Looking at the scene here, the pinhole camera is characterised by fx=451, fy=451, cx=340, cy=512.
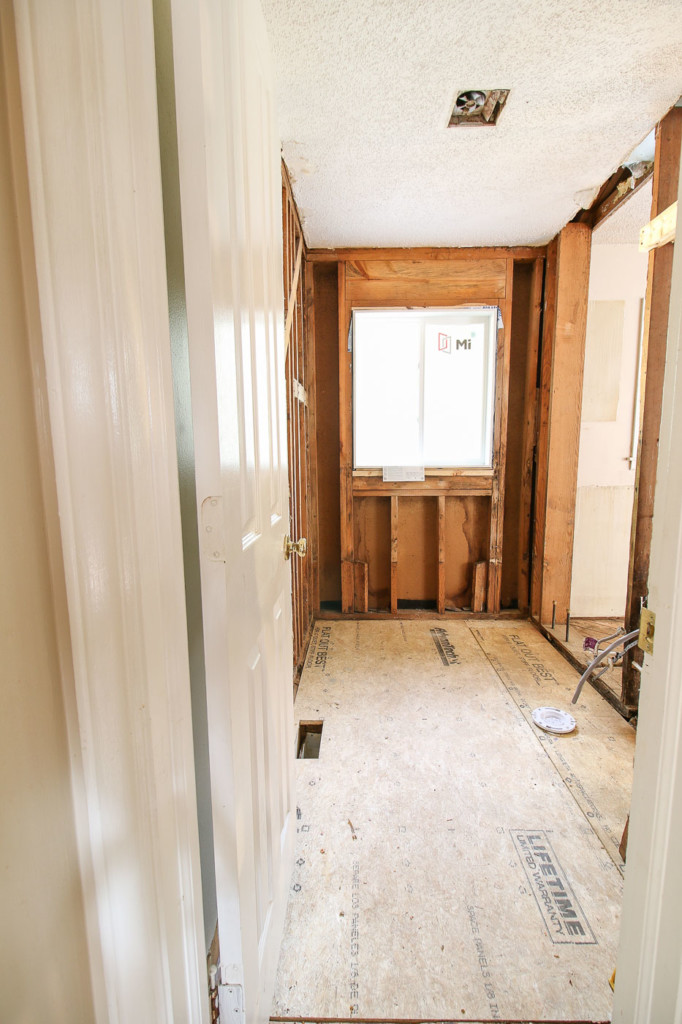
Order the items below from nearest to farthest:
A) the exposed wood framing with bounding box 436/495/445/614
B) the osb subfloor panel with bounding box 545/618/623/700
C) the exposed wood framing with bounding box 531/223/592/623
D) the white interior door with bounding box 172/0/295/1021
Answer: the white interior door with bounding box 172/0/295/1021 < the osb subfloor panel with bounding box 545/618/623/700 < the exposed wood framing with bounding box 531/223/592/623 < the exposed wood framing with bounding box 436/495/445/614

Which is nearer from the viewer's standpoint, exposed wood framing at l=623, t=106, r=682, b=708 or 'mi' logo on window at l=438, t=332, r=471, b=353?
exposed wood framing at l=623, t=106, r=682, b=708

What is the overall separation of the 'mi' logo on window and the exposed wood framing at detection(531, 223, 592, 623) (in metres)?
0.55

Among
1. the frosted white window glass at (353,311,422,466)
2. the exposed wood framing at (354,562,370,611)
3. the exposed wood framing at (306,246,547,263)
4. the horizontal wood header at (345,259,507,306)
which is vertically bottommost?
the exposed wood framing at (354,562,370,611)

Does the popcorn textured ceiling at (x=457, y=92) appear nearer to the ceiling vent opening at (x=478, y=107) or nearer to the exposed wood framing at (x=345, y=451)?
the ceiling vent opening at (x=478, y=107)

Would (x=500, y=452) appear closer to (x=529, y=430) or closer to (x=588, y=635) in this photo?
(x=529, y=430)

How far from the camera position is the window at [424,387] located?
3318 millimetres

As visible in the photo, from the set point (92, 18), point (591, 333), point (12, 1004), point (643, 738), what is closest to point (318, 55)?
point (92, 18)

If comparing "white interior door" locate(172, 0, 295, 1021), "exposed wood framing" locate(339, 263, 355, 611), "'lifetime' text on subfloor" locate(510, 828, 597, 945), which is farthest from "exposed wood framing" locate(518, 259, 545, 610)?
"white interior door" locate(172, 0, 295, 1021)

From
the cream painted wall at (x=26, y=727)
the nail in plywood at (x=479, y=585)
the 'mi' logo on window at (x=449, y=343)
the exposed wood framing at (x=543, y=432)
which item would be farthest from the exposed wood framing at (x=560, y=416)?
the cream painted wall at (x=26, y=727)

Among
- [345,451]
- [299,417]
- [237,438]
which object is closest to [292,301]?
[299,417]

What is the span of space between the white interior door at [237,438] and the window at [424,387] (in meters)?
2.24

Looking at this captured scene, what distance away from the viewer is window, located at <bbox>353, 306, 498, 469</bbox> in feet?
10.9

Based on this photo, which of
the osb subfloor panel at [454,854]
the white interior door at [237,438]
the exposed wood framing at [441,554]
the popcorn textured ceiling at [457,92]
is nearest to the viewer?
the white interior door at [237,438]

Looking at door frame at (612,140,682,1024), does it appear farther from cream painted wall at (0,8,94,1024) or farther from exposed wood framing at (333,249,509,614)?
exposed wood framing at (333,249,509,614)
